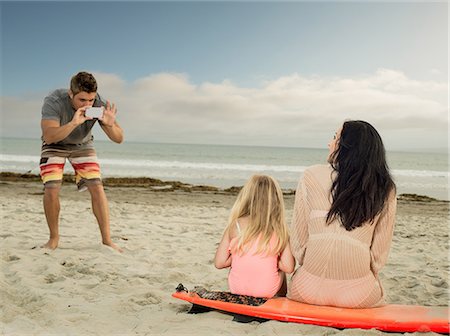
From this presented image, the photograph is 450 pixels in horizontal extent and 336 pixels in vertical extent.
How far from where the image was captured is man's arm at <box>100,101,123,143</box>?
15.2 ft

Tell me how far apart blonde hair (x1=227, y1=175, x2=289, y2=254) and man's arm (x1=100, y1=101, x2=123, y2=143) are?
205 cm

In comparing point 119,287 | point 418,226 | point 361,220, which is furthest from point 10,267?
point 418,226

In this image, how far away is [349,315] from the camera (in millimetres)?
2807

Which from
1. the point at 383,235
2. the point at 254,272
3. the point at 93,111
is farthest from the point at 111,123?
the point at 383,235

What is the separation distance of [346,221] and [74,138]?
3082mm

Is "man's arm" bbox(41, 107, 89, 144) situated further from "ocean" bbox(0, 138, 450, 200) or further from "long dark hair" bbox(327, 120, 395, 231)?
"ocean" bbox(0, 138, 450, 200)

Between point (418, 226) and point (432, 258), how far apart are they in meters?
2.76

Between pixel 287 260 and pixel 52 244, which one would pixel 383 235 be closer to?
pixel 287 260

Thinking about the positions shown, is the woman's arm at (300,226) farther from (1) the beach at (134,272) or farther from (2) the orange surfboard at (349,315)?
(1) the beach at (134,272)

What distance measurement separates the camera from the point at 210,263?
4809 mm

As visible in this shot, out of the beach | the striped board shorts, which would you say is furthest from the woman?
the striped board shorts

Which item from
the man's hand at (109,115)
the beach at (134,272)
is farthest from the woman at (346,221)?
the man's hand at (109,115)

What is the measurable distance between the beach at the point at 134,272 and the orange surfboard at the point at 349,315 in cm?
5

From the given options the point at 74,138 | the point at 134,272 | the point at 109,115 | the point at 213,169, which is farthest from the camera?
the point at 213,169
